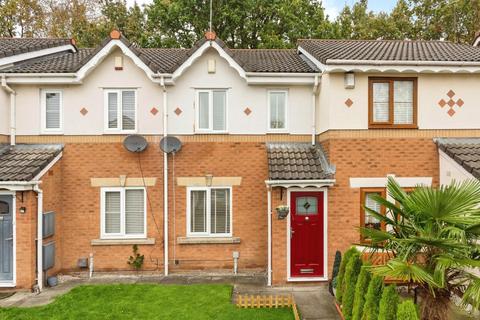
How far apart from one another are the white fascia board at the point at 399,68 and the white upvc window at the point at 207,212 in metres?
5.21

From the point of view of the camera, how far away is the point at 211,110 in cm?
1197

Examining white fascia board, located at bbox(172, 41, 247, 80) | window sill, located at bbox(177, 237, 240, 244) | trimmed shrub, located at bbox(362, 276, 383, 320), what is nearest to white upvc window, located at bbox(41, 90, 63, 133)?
white fascia board, located at bbox(172, 41, 247, 80)

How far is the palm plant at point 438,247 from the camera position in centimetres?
562

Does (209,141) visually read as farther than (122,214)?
Yes

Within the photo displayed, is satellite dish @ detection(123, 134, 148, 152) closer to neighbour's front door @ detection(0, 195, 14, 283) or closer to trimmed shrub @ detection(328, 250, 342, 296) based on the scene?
neighbour's front door @ detection(0, 195, 14, 283)

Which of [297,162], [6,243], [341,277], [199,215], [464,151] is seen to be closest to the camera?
[341,277]

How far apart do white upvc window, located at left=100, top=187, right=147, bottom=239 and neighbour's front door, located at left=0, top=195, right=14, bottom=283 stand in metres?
2.59

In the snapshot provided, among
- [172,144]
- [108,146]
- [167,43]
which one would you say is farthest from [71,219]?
[167,43]

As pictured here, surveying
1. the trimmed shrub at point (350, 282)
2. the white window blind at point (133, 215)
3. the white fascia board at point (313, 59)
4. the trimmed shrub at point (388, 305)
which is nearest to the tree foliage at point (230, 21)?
the white fascia board at point (313, 59)

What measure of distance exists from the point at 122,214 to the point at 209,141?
12.5 ft

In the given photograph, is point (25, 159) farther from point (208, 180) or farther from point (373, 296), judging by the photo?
point (373, 296)

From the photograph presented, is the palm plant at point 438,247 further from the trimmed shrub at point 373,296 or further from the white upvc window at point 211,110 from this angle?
the white upvc window at point 211,110

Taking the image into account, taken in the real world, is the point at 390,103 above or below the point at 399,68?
below

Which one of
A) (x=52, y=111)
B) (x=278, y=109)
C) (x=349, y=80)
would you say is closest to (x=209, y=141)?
(x=278, y=109)
